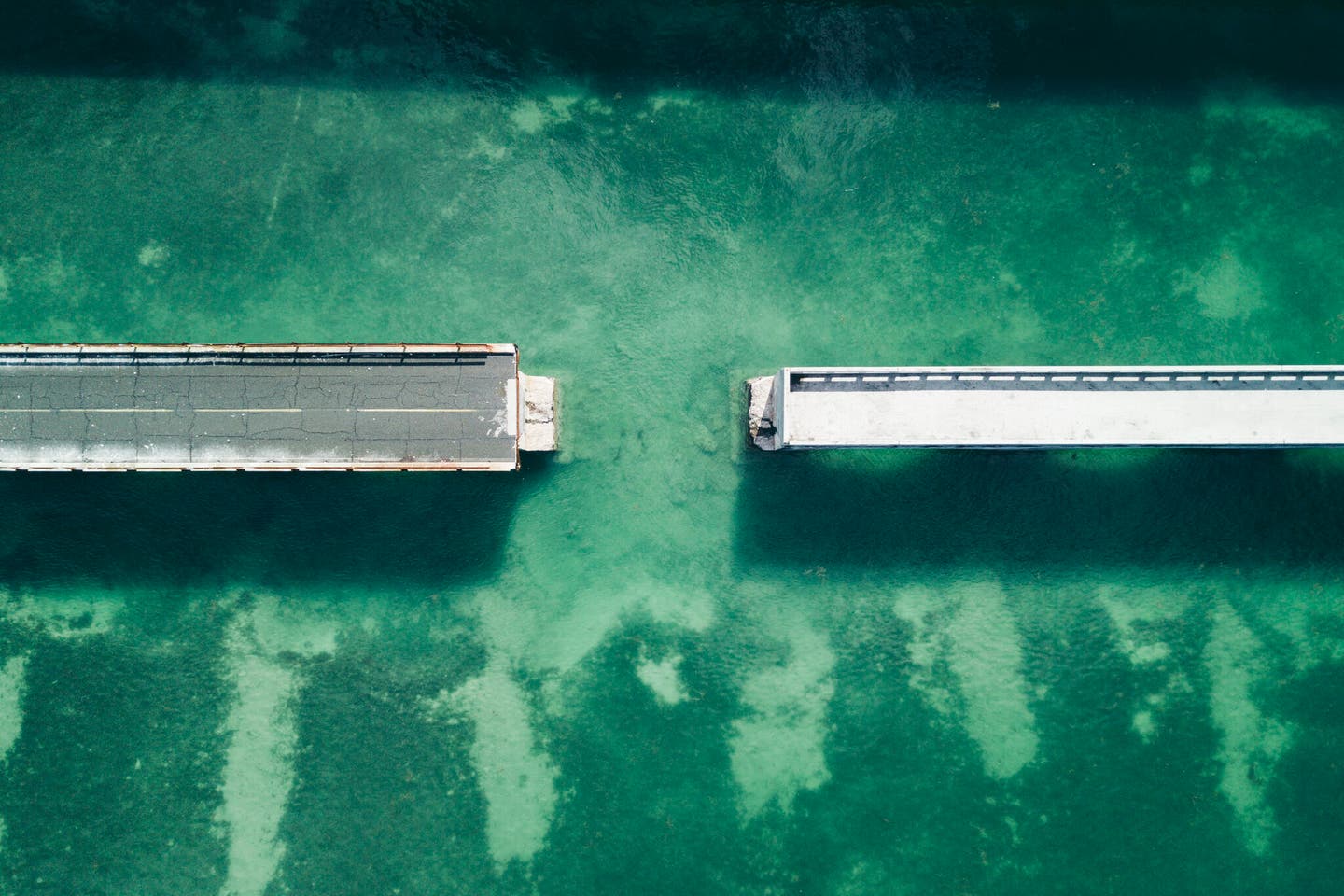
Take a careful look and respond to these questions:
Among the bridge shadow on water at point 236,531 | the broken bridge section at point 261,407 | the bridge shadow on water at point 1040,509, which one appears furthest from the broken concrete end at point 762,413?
the bridge shadow on water at point 236,531

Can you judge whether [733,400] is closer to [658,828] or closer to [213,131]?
[658,828]

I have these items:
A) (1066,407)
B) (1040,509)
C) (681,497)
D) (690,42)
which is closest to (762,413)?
(681,497)

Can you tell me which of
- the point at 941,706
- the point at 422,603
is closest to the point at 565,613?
the point at 422,603

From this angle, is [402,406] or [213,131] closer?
[402,406]

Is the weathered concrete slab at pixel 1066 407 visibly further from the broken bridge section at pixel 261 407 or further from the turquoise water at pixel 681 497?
the broken bridge section at pixel 261 407

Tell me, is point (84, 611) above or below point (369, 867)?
above

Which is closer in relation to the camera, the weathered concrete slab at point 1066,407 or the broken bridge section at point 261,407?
the weathered concrete slab at point 1066,407
